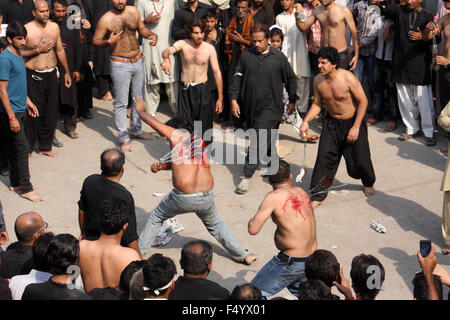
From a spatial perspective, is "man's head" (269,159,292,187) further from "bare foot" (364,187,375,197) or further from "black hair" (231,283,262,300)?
"bare foot" (364,187,375,197)

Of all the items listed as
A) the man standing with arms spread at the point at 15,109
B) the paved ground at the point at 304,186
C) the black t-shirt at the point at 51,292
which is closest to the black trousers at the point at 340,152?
the paved ground at the point at 304,186

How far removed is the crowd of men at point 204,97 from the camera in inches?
190

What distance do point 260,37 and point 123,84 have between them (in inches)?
85.0

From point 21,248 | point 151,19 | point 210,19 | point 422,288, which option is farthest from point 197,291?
point 151,19

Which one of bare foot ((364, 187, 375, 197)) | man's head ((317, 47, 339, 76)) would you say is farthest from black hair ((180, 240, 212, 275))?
bare foot ((364, 187, 375, 197))

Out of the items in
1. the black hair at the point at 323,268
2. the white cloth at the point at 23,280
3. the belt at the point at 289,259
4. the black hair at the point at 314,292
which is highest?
the black hair at the point at 314,292

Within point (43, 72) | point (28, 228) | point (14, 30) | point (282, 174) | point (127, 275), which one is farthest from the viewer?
point (43, 72)

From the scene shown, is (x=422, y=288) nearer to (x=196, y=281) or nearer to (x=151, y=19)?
(x=196, y=281)

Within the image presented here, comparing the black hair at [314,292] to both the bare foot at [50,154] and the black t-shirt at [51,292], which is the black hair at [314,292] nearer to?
the black t-shirt at [51,292]

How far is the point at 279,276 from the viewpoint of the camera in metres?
5.27

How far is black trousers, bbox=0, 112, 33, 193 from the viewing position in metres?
7.71

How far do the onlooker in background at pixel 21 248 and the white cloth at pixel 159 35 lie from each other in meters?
5.10

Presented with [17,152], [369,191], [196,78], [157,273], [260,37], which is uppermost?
[260,37]
